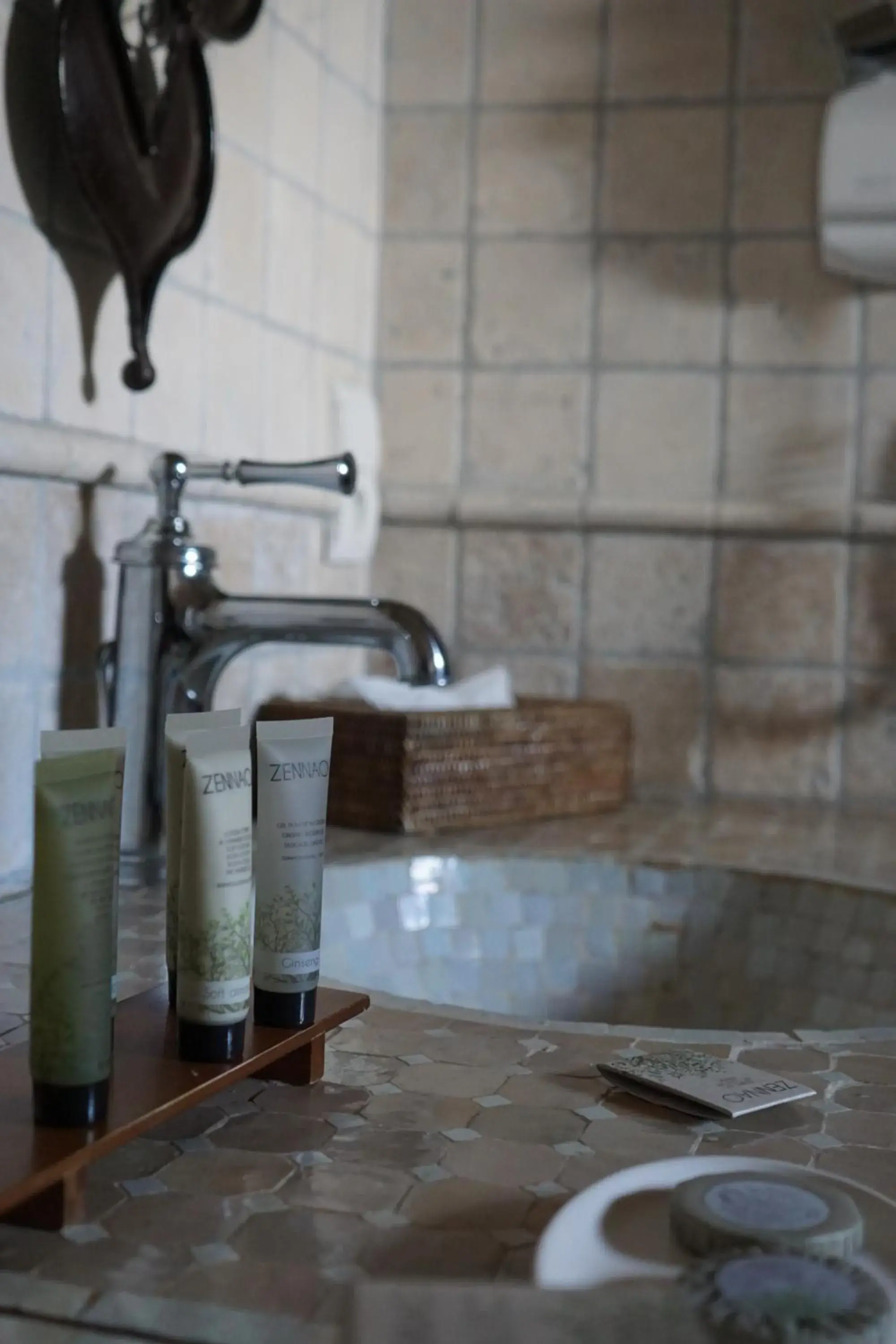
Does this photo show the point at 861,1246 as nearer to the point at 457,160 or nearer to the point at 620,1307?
the point at 620,1307

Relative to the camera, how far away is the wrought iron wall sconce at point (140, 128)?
0.87 meters

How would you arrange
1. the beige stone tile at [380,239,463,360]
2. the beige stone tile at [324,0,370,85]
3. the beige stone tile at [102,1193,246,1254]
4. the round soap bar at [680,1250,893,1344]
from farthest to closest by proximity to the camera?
the beige stone tile at [380,239,463,360] → the beige stone tile at [324,0,370,85] → the beige stone tile at [102,1193,246,1254] → the round soap bar at [680,1250,893,1344]

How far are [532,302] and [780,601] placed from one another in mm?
359

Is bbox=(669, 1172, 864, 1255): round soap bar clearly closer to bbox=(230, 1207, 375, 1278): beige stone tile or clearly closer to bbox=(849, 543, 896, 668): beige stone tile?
bbox=(230, 1207, 375, 1278): beige stone tile

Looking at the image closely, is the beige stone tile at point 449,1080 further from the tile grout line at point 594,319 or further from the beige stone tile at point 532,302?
the beige stone tile at point 532,302

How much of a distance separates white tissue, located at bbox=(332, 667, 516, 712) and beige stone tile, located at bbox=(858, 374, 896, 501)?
1.23ft

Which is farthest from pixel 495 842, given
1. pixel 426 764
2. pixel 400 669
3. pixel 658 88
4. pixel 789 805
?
pixel 658 88

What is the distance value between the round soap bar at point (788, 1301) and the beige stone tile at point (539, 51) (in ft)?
3.89

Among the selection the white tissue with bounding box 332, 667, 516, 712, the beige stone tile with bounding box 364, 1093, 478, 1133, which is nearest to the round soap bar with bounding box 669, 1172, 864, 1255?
the beige stone tile with bounding box 364, 1093, 478, 1133

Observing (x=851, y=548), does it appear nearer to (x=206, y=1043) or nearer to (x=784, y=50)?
(x=784, y=50)

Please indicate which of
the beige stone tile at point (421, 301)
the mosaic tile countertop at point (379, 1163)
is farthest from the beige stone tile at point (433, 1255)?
the beige stone tile at point (421, 301)

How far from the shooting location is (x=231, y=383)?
3.73 feet

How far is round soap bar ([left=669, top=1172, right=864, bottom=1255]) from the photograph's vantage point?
1.33ft

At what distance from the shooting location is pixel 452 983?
0.96 metres
